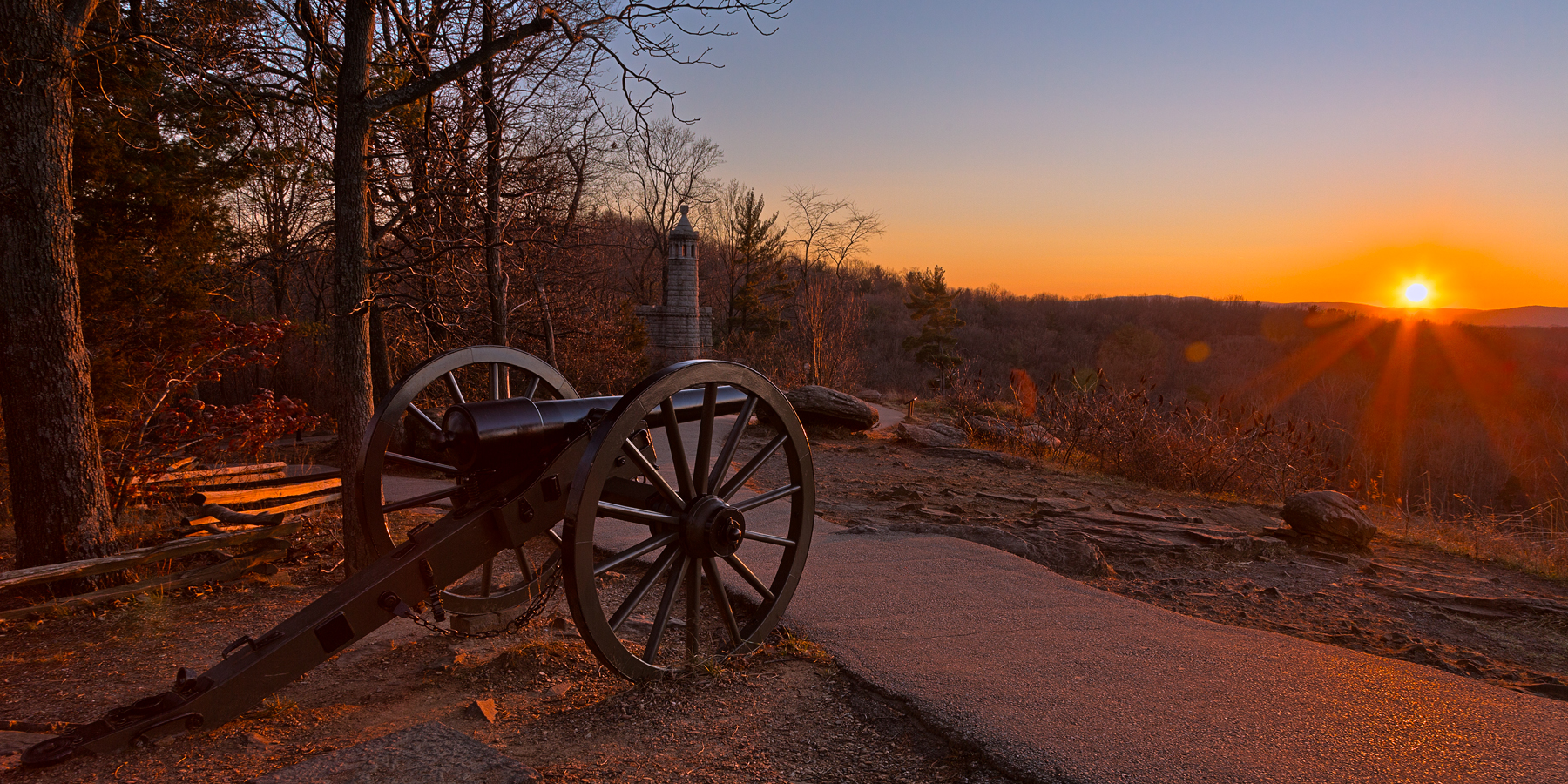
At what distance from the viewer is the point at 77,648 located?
4176 mm

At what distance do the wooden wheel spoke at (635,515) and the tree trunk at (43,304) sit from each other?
371cm

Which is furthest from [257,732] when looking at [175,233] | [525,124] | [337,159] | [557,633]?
[525,124]

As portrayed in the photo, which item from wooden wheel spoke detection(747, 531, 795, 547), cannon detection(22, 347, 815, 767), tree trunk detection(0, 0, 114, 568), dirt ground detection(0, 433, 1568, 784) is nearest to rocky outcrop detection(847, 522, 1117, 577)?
dirt ground detection(0, 433, 1568, 784)

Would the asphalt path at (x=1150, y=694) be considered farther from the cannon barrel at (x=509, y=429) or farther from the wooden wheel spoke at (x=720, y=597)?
the cannon barrel at (x=509, y=429)

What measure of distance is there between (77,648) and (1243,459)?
37.2 feet

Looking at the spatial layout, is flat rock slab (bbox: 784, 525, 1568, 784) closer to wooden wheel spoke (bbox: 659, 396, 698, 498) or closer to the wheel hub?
the wheel hub

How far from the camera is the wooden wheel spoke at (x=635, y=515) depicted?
3.05 meters

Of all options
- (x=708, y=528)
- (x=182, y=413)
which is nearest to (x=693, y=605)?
(x=708, y=528)

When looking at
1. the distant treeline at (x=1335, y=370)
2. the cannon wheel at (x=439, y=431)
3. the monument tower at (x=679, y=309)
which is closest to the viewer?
the cannon wheel at (x=439, y=431)

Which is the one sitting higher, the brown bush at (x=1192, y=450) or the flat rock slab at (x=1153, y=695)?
the brown bush at (x=1192, y=450)

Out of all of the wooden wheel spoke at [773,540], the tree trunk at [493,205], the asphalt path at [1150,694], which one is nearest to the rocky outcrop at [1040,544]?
the asphalt path at [1150,694]

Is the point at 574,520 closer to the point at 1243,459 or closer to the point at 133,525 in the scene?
the point at 133,525

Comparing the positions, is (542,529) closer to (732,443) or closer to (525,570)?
(732,443)

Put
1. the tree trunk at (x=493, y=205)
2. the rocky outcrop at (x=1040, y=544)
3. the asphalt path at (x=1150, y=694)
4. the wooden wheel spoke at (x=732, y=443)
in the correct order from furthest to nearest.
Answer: the tree trunk at (x=493, y=205), the rocky outcrop at (x=1040, y=544), the wooden wheel spoke at (x=732, y=443), the asphalt path at (x=1150, y=694)
